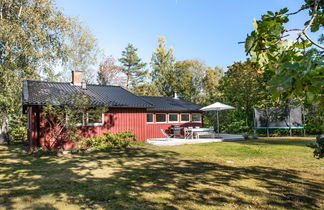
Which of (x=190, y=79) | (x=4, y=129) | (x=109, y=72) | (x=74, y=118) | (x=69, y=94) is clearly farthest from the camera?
(x=190, y=79)

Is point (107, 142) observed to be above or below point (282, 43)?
below

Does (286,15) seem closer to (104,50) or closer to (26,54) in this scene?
(26,54)

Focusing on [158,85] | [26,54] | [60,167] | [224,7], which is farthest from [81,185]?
[158,85]

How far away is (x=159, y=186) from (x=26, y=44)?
49.8 ft

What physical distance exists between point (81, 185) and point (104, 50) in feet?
80.9

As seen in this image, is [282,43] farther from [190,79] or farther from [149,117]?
[190,79]

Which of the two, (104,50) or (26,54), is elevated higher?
(104,50)

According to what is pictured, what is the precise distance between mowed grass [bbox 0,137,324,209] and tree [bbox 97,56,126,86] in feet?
87.6

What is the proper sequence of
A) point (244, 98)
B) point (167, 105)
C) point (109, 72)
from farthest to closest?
point (109, 72) < point (244, 98) < point (167, 105)

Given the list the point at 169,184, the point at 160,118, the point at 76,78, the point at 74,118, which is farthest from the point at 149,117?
the point at 169,184

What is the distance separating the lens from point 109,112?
13320 mm

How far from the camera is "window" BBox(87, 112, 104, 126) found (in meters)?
11.6

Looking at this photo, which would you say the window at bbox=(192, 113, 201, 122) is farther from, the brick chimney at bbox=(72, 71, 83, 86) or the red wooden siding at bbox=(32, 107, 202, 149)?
the brick chimney at bbox=(72, 71, 83, 86)

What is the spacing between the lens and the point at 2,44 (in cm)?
1478
